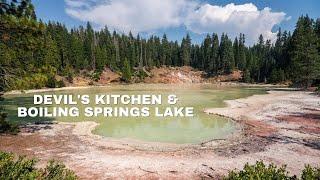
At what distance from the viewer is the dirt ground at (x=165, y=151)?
16938 mm

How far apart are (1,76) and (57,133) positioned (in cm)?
760

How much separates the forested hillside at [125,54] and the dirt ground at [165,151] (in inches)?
170

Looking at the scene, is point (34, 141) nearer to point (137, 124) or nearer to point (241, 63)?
point (137, 124)

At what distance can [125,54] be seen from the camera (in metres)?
145

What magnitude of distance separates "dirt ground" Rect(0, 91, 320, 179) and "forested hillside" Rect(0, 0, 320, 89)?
4324 millimetres

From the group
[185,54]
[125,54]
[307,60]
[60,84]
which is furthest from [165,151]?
[185,54]

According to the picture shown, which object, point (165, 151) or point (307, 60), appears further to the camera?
point (307, 60)

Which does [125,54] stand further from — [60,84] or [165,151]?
[165,151]

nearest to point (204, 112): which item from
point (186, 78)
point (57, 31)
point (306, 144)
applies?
point (306, 144)

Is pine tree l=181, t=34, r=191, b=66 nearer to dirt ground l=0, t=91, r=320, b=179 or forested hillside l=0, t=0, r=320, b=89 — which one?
forested hillside l=0, t=0, r=320, b=89

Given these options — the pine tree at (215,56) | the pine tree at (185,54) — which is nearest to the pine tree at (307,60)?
the pine tree at (215,56)

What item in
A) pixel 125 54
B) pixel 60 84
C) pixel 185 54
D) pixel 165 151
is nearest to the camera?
pixel 165 151

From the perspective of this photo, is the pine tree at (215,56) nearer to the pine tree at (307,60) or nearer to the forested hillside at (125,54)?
the forested hillside at (125,54)

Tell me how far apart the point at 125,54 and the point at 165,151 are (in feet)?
412
